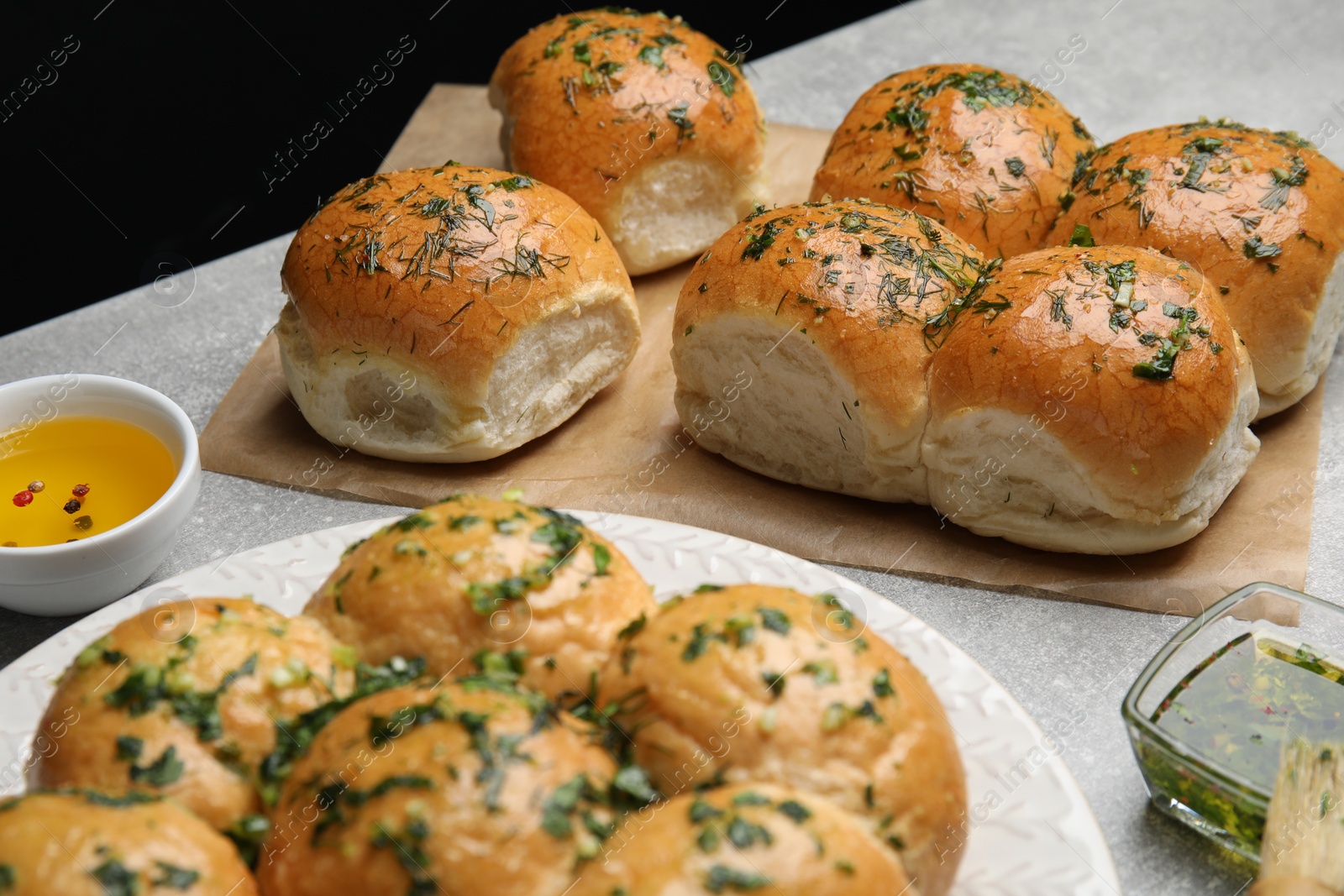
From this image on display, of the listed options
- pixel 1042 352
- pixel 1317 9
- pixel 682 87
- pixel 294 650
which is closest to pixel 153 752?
pixel 294 650

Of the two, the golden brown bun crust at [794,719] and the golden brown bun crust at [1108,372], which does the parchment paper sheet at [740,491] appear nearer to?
the golden brown bun crust at [1108,372]

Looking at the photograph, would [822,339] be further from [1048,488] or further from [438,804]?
[438,804]

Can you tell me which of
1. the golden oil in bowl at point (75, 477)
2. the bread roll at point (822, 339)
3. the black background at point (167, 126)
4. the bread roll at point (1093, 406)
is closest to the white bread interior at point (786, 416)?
the bread roll at point (822, 339)

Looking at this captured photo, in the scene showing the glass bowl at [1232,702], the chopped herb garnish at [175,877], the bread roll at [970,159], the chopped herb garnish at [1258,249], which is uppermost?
the chopped herb garnish at [175,877]

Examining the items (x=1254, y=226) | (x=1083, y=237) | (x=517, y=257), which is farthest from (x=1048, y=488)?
(x=517, y=257)

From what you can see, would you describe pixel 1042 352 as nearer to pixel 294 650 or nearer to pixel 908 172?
pixel 908 172

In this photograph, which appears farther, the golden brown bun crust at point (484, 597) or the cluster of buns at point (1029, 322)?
the cluster of buns at point (1029, 322)

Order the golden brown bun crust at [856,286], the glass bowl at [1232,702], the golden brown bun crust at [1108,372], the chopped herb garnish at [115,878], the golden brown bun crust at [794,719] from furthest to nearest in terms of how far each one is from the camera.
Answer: the golden brown bun crust at [856,286] < the golden brown bun crust at [1108,372] < the glass bowl at [1232,702] < the golden brown bun crust at [794,719] < the chopped herb garnish at [115,878]
